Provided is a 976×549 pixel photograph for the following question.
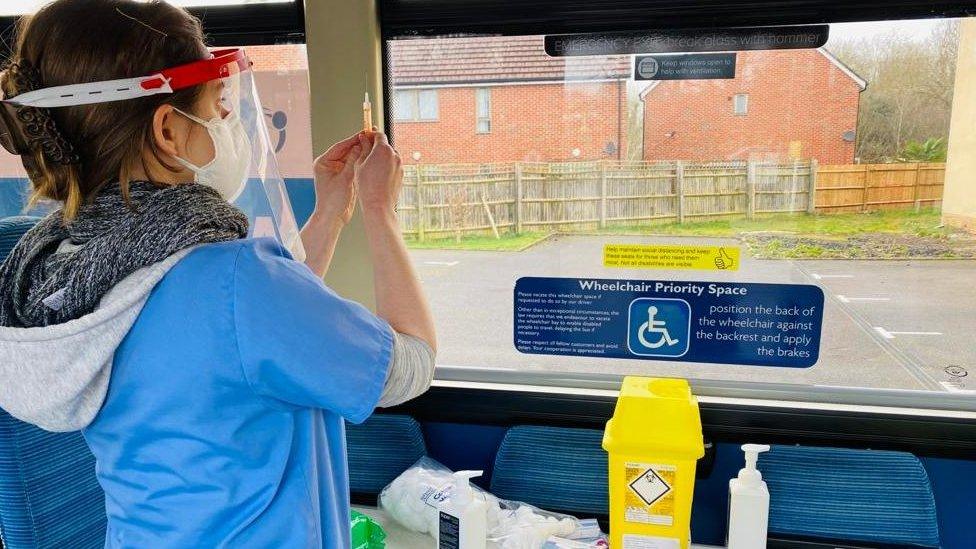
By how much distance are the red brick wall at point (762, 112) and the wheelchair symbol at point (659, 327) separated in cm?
38

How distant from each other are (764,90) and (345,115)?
107 cm

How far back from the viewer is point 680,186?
5.72 ft

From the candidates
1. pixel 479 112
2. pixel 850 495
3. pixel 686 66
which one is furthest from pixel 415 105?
pixel 850 495

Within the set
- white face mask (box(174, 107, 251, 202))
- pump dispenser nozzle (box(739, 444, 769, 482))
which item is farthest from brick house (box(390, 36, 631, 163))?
white face mask (box(174, 107, 251, 202))

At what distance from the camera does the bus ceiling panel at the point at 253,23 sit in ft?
5.94

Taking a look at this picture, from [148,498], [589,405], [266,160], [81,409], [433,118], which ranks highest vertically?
[433,118]

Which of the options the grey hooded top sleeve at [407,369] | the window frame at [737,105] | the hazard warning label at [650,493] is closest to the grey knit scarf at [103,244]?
the grey hooded top sleeve at [407,369]

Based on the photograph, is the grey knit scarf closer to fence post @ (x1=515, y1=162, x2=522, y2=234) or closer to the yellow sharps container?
the yellow sharps container

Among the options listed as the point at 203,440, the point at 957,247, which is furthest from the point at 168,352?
the point at 957,247

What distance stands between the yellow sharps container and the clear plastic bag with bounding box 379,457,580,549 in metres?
0.15

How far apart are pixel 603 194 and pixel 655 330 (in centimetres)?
38

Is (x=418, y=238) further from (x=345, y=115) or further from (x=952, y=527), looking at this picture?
(x=952, y=527)

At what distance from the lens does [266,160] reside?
1113mm

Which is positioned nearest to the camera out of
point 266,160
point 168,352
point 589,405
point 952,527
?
point 168,352
